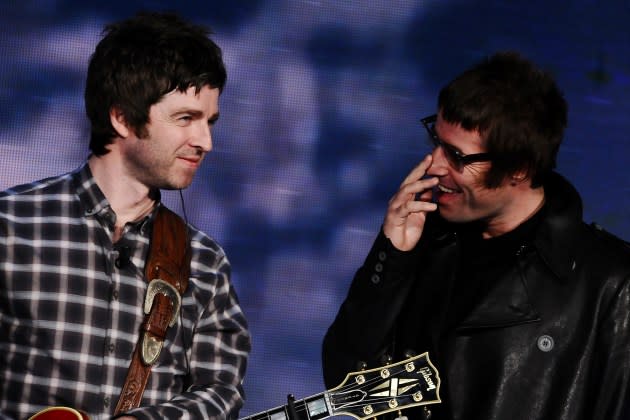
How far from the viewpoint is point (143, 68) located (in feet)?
13.2

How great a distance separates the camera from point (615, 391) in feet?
13.6

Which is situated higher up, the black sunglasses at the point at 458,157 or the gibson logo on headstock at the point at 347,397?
the black sunglasses at the point at 458,157

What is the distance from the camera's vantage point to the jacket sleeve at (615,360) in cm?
412

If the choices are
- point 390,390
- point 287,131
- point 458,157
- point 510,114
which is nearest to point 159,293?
point 390,390

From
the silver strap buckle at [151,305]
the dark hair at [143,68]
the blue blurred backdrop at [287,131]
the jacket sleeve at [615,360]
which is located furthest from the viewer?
the blue blurred backdrop at [287,131]

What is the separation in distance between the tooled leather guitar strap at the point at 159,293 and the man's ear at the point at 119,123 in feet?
1.04

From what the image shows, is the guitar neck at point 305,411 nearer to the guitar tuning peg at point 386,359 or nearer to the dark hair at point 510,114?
the guitar tuning peg at point 386,359

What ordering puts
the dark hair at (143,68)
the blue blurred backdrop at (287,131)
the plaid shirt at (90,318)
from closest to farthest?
the plaid shirt at (90,318) < the dark hair at (143,68) < the blue blurred backdrop at (287,131)

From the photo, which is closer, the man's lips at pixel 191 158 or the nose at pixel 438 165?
the man's lips at pixel 191 158

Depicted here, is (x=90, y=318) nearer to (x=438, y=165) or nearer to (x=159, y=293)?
(x=159, y=293)

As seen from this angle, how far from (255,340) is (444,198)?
168 cm

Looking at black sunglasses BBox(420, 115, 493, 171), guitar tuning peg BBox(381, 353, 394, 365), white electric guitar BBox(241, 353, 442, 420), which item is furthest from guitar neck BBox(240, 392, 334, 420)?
black sunglasses BBox(420, 115, 493, 171)

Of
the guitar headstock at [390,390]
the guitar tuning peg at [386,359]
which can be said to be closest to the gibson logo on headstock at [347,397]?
the guitar headstock at [390,390]

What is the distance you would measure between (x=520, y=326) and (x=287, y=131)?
6.19ft
